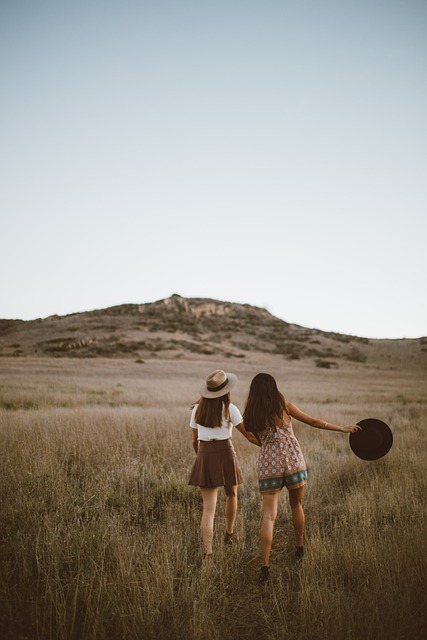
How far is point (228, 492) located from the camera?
12.7 feet

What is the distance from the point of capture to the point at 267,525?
335 cm

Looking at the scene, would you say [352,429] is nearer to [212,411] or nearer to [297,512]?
[297,512]

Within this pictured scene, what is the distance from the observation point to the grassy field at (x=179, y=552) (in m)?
2.51

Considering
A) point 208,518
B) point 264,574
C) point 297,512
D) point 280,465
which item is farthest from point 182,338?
point 264,574

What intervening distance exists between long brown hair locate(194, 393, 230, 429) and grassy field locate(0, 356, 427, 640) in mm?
1203

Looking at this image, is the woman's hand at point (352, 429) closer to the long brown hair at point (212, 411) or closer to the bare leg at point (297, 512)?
the bare leg at point (297, 512)

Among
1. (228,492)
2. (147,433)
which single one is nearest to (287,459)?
(228,492)

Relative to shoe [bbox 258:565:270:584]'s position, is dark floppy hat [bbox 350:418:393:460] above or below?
above

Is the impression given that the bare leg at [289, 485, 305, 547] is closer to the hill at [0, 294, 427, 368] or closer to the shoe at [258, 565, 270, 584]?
the shoe at [258, 565, 270, 584]

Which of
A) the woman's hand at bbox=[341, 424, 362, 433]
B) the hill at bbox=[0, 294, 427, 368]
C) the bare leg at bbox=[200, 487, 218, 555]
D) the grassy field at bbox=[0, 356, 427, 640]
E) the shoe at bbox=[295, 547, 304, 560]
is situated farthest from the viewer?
the hill at bbox=[0, 294, 427, 368]

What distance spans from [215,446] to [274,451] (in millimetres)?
663

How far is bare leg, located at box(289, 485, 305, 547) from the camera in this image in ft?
11.6

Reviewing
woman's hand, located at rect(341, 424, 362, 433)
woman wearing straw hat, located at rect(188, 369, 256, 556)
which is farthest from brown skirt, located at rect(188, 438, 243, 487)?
woman's hand, located at rect(341, 424, 362, 433)

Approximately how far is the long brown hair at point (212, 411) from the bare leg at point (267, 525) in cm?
86
